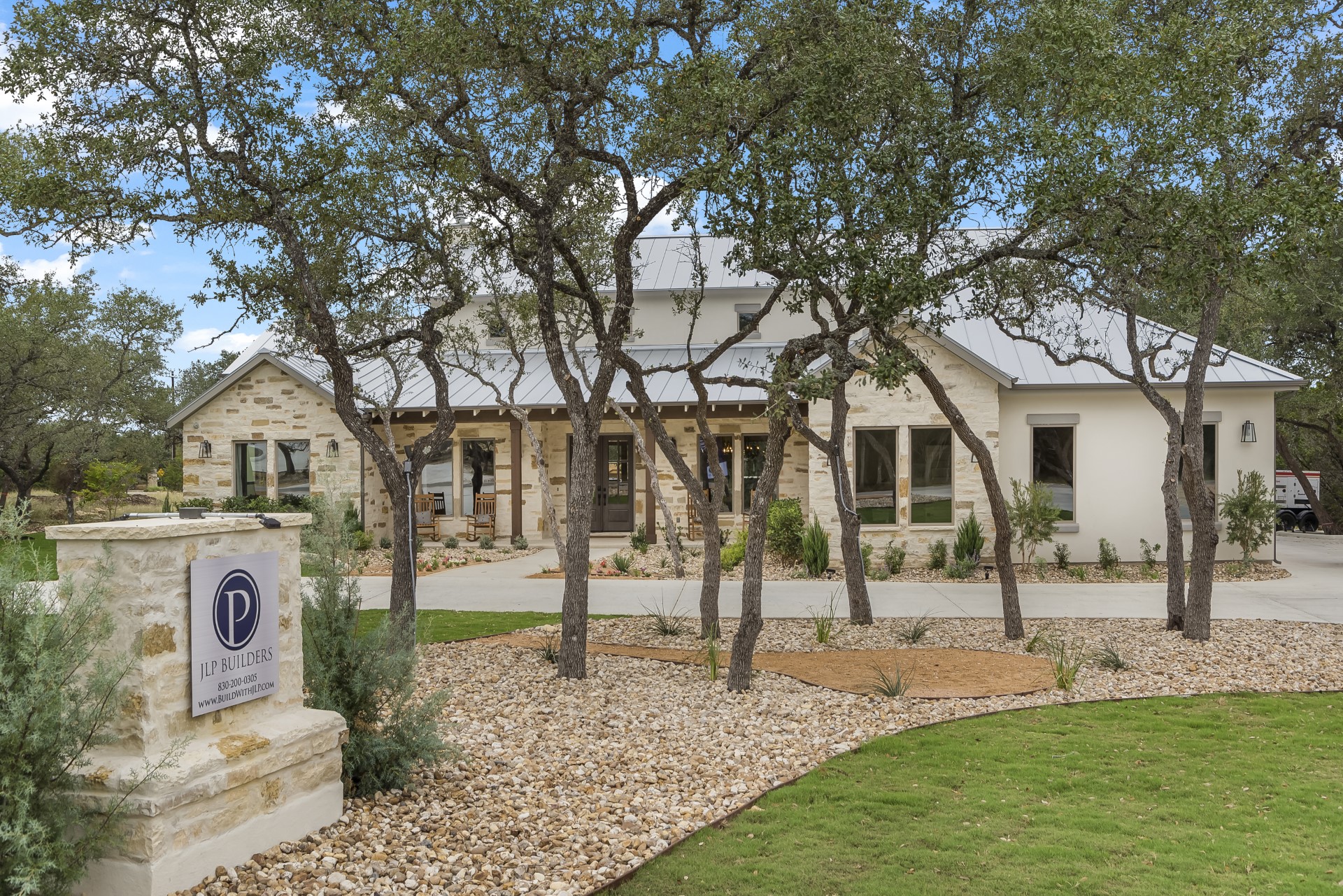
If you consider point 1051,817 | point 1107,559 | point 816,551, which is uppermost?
point 816,551

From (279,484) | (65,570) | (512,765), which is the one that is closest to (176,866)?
(65,570)

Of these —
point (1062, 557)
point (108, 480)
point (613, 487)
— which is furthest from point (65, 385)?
point (1062, 557)

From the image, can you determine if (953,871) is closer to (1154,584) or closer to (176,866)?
(176,866)

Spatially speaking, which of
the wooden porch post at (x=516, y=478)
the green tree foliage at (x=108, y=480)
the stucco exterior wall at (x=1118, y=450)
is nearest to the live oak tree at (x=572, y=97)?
the stucco exterior wall at (x=1118, y=450)

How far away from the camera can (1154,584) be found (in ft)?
46.6

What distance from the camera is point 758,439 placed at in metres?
20.0

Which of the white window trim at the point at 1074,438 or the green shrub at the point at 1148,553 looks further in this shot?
the white window trim at the point at 1074,438

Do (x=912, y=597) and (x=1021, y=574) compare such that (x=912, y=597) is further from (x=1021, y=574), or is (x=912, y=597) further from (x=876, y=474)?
(x=876, y=474)

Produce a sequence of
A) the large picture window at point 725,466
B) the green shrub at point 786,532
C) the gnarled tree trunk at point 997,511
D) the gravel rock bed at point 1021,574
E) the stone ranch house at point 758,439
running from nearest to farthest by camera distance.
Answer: the gnarled tree trunk at point 997,511 → the gravel rock bed at point 1021,574 → the stone ranch house at point 758,439 → the green shrub at point 786,532 → the large picture window at point 725,466

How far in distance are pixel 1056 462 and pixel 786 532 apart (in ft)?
15.4

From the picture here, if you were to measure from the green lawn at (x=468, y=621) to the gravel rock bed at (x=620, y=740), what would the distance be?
752 mm

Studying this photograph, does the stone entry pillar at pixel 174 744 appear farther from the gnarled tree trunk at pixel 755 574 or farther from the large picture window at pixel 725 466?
the large picture window at pixel 725 466

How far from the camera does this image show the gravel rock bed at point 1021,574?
14.8 m

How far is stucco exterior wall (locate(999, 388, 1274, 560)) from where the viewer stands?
639 inches
